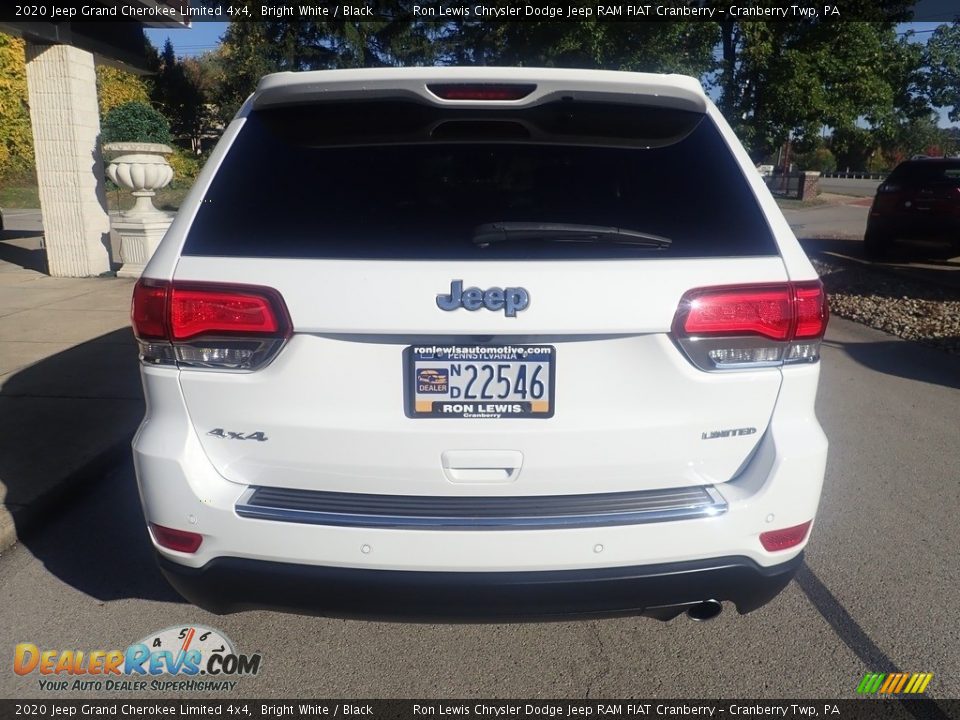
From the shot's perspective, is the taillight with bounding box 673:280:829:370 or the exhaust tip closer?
the taillight with bounding box 673:280:829:370

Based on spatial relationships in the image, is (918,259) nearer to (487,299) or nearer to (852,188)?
(487,299)

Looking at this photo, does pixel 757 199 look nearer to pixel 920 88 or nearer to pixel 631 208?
pixel 631 208

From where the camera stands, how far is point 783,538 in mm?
2283

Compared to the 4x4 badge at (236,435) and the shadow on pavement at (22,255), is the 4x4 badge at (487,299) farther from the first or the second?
the shadow on pavement at (22,255)

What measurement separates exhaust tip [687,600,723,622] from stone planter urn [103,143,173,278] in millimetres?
9426

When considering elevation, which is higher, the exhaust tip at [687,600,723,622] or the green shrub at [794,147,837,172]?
the exhaust tip at [687,600,723,622]

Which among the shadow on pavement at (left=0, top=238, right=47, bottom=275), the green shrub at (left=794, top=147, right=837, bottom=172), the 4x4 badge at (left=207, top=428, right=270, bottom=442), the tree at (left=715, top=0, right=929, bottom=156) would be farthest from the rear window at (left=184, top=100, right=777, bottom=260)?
the green shrub at (left=794, top=147, right=837, bottom=172)

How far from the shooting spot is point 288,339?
2115mm

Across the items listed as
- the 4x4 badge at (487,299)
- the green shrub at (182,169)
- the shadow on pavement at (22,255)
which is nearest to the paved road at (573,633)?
the 4x4 badge at (487,299)

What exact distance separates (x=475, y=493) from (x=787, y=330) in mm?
984

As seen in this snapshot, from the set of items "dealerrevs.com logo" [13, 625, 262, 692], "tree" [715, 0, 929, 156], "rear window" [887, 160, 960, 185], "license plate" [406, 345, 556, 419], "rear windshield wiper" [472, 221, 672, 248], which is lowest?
"dealerrevs.com logo" [13, 625, 262, 692]

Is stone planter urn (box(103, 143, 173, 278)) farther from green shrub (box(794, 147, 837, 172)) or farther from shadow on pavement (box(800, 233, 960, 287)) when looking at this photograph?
green shrub (box(794, 147, 837, 172))

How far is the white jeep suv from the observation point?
2102mm

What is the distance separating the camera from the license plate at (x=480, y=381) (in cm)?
211
